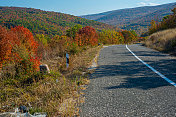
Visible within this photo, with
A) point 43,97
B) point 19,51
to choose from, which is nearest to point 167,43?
point 19,51

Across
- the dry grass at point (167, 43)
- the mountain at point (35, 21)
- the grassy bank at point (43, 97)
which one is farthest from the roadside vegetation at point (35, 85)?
the mountain at point (35, 21)

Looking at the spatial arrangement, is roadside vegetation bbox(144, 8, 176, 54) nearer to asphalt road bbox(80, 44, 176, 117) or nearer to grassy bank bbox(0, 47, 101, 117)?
asphalt road bbox(80, 44, 176, 117)

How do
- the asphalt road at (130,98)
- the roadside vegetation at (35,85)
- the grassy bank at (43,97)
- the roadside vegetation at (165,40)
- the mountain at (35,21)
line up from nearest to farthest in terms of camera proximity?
the asphalt road at (130,98)
the grassy bank at (43,97)
the roadside vegetation at (35,85)
the roadside vegetation at (165,40)
the mountain at (35,21)

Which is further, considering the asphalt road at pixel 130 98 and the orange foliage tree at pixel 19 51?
the orange foliage tree at pixel 19 51

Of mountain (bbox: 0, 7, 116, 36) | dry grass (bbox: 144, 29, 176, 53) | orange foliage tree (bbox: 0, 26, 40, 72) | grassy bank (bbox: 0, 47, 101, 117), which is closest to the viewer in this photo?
grassy bank (bbox: 0, 47, 101, 117)

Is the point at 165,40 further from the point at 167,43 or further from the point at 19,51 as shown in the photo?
the point at 19,51

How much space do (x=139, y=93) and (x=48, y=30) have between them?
8462 cm

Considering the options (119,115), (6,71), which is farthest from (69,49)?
(119,115)

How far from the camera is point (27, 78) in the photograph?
4.72 m

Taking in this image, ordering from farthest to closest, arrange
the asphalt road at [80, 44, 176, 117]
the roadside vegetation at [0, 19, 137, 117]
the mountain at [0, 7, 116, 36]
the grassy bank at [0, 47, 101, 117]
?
the mountain at [0, 7, 116, 36] → the roadside vegetation at [0, 19, 137, 117] → the grassy bank at [0, 47, 101, 117] → the asphalt road at [80, 44, 176, 117]

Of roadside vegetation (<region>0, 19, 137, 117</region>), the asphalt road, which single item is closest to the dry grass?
the asphalt road

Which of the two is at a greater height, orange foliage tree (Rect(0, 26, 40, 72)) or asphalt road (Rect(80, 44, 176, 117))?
orange foliage tree (Rect(0, 26, 40, 72))

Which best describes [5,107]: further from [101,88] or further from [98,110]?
[101,88]

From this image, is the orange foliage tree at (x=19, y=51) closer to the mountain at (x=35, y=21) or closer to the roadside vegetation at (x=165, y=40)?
the roadside vegetation at (x=165, y=40)
